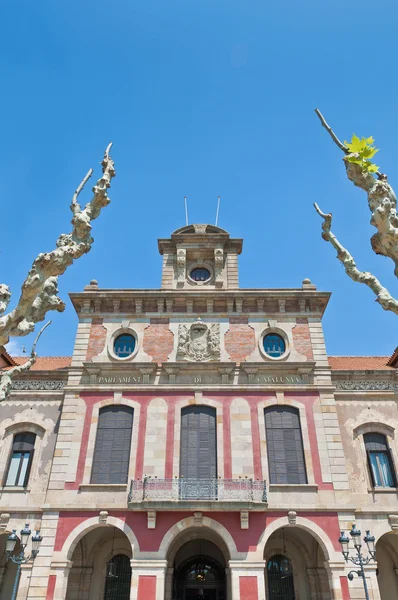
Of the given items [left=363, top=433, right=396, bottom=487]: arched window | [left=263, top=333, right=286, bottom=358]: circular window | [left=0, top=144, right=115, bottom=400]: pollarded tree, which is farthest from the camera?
[left=263, top=333, right=286, bottom=358]: circular window

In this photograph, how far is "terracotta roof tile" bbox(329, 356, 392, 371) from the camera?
75.4 ft

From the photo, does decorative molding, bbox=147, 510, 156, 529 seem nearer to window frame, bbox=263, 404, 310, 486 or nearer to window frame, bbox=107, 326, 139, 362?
window frame, bbox=263, 404, 310, 486

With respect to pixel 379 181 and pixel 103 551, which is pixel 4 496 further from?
pixel 379 181

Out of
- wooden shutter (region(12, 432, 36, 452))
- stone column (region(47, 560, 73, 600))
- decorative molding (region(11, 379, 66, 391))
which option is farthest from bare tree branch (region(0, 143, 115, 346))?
wooden shutter (region(12, 432, 36, 452))

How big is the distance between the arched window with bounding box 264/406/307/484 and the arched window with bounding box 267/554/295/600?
3.96m

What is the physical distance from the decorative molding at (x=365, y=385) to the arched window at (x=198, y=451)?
6.13m

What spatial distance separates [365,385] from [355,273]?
1294 centimetres

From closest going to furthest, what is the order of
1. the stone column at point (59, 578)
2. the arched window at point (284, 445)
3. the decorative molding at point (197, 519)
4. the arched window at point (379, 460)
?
the stone column at point (59, 578) → the decorative molding at point (197, 519) → the arched window at point (284, 445) → the arched window at point (379, 460)

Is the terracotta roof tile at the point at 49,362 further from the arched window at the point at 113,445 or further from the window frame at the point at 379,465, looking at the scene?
the window frame at the point at 379,465

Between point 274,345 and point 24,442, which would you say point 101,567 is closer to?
point 24,442

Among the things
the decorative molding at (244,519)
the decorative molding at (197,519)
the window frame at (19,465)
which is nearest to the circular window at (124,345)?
the window frame at (19,465)

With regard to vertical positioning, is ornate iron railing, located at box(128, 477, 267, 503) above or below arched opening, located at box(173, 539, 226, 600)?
above

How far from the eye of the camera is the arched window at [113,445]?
61.6 ft

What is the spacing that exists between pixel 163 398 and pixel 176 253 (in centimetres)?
817
